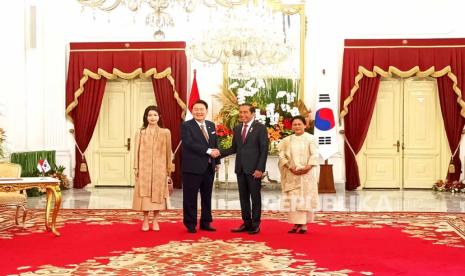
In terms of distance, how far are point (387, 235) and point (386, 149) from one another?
6.46 meters

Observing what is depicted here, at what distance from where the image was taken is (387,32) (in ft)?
44.8

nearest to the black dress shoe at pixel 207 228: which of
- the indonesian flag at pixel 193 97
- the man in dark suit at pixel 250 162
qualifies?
the man in dark suit at pixel 250 162

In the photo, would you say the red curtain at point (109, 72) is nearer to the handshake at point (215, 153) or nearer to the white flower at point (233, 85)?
the white flower at point (233, 85)

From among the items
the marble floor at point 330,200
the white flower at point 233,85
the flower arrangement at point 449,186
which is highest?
the white flower at point 233,85

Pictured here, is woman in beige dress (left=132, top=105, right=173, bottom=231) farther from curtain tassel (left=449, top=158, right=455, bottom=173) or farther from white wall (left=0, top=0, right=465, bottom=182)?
curtain tassel (left=449, top=158, right=455, bottom=173)

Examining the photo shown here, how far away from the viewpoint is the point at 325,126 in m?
13.1

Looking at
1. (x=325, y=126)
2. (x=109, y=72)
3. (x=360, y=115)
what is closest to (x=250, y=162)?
(x=325, y=126)

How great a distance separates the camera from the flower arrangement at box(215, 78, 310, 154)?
1291cm

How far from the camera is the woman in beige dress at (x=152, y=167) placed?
25.4 ft

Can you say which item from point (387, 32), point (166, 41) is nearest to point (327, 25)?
point (387, 32)

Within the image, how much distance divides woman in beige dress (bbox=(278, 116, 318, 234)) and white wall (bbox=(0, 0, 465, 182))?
232 inches

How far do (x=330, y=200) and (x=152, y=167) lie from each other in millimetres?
4605

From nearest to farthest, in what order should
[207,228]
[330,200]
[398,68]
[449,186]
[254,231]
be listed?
1. [254,231]
2. [207,228]
3. [330,200]
4. [449,186]
5. [398,68]

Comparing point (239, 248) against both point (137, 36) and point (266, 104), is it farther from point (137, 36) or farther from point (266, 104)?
point (137, 36)
